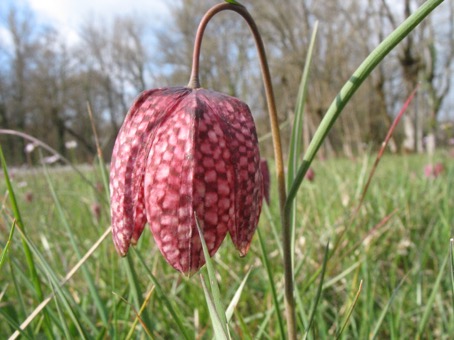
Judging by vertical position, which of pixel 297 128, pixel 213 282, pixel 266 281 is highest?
pixel 297 128

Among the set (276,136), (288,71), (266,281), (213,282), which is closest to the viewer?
(213,282)

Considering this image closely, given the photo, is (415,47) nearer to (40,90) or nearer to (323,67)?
(323,67)

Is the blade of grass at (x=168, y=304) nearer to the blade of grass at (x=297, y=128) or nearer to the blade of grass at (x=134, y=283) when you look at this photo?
the blade of grass at (x=134, y=283)

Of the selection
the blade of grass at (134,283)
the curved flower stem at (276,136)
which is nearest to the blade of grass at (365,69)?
the curved flower stem at (276,136)

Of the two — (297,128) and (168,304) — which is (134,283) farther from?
(297,128)

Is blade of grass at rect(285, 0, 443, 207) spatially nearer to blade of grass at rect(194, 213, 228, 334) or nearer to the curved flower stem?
the curved flower stem

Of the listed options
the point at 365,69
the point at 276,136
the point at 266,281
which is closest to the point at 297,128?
the point at 276,136
